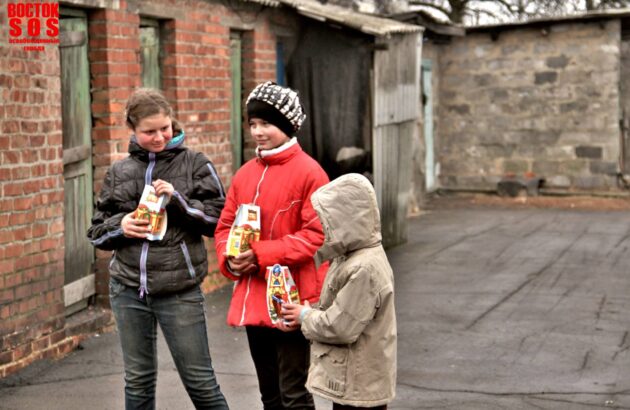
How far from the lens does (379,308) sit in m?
4.10

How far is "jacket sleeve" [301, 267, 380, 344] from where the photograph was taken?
403 cm

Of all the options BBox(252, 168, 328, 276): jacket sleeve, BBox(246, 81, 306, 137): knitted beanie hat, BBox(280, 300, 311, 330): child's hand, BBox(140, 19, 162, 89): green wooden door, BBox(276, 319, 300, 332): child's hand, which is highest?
BBox(140, 19, 162, 89): green wooden door

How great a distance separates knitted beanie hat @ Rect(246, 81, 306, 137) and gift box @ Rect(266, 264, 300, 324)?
0.64 m

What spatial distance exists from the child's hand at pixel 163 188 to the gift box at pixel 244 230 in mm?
299

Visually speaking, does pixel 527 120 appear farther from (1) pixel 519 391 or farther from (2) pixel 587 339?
(1) pixel 519 391

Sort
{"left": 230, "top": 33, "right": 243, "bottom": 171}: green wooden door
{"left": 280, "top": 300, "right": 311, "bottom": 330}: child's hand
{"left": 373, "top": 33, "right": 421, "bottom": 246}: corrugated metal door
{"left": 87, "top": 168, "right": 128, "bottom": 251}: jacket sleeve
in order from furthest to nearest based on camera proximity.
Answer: {"left": 373, "top": 33, "right": 421, "bottom": 246}: corrugated metal door < {"left": 230, "top": 33, "right": 243, "bottom": 171}: green wooden door < {"left": 87, "top": 168, "right": 128, "bottom": 251}: jacket sleeve < {"left": 280, "top": 300, "right": 311, "bottom": 330}: child's hand

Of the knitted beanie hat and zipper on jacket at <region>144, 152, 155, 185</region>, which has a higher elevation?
the knitted beanie hat

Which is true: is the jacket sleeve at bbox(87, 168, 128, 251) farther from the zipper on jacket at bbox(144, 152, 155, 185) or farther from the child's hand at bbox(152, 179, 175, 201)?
the child's hand at bbox(152, 179, 175, 201)

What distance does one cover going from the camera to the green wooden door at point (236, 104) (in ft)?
34.6

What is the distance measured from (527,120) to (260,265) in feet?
49.7

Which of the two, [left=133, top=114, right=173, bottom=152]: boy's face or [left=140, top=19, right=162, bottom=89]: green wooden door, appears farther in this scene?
[left=140, top=19, right=162, bottom=89]: green wooden door

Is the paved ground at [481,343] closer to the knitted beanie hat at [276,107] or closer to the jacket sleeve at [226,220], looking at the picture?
the jacket sleeve at [226,220]

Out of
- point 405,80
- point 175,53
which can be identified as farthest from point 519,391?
point 405,80

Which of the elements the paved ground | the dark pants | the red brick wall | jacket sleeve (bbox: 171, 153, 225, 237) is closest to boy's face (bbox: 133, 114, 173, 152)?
jacket sleeve (bbox: 171, 153, 225, 237)
